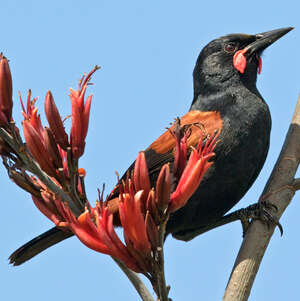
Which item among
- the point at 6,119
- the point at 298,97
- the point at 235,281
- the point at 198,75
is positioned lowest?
the point at 235,281

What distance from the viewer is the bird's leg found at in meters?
3.33

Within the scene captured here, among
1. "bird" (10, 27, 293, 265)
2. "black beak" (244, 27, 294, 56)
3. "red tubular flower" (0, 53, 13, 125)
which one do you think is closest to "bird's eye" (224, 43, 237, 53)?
"bird" (10, 27, 293, 265)

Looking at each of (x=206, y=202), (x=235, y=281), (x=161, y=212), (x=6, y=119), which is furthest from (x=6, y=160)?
(x=206, y=202)

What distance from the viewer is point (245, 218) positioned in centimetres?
404

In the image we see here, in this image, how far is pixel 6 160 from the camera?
2334 mm

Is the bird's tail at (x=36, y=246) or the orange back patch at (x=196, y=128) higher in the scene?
the orange back patch at (x=196, y=128)

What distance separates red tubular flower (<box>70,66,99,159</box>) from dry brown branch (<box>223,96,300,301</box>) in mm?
989

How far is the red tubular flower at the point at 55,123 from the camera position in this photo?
233cm

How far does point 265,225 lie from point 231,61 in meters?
2.02

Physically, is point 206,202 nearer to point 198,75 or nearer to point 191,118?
point 191,118

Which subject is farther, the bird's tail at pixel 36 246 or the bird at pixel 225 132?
the bird at pixel 225 132

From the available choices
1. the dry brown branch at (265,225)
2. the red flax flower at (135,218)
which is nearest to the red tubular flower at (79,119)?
the red flax flower at (135,218)

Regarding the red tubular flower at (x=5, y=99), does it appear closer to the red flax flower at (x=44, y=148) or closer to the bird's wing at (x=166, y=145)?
the red flax flower at (x=44, y=148)

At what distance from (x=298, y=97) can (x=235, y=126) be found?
57 centimetres
